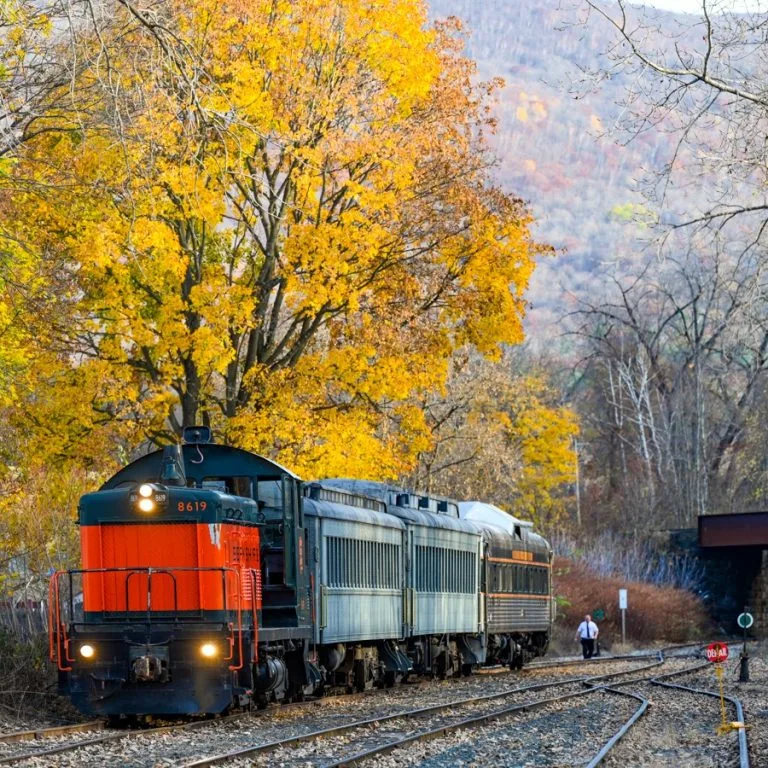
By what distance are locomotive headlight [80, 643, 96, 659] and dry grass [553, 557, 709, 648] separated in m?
32.6

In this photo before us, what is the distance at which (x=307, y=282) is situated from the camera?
2627 centimetres

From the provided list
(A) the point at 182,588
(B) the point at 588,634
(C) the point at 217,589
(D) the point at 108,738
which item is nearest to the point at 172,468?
(A) the point at 182,588

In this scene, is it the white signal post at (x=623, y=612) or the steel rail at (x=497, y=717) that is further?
the white signal post at (x=623, y=612)

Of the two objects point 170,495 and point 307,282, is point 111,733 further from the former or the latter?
point 307,282

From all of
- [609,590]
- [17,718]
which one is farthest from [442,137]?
[609,590]

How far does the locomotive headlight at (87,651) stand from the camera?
16.8 m

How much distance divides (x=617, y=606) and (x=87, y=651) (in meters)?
37.2

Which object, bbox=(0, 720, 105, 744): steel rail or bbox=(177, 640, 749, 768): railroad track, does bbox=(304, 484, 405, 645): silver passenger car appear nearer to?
bbox=(177, 640, 749, 768): railroad track

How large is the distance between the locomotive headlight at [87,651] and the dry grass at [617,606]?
107ft

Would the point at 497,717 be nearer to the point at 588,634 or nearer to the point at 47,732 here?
the point at 47,732

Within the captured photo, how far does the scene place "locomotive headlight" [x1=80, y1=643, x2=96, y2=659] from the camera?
16.8 m

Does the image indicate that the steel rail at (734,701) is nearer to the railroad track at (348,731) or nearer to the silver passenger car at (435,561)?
the railroad track at (348,731)

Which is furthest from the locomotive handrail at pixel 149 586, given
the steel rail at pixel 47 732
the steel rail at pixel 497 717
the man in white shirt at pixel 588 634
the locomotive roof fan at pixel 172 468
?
the man in white shirt at pixel 588 634

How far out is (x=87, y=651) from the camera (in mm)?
16812
